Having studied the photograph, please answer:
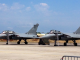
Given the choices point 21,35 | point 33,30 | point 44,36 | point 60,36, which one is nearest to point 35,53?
point 44,36

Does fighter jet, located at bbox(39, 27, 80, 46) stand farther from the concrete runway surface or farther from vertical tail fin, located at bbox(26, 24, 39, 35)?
the concrete runway surface

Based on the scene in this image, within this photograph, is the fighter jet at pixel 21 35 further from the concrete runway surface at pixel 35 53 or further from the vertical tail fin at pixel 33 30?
the concrete runway surface at pixel 35 53

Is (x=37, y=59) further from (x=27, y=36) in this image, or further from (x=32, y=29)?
(x=32, y=29)

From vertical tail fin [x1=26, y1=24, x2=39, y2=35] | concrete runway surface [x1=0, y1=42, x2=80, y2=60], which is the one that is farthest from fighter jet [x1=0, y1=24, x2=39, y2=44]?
concrete runway surface [x1=0, y1=42, x2=80, y2=60]

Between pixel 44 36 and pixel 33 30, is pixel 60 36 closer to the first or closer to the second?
pixel 44 36

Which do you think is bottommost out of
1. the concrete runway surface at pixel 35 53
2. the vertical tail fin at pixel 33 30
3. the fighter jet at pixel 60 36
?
the concrete runway surface at pixel 35 53

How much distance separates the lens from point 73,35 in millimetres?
34844

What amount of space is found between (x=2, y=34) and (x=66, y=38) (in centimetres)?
1397

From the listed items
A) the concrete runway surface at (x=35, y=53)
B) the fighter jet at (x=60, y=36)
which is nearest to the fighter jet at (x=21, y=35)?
the fighter jet at (x=60, y=36)

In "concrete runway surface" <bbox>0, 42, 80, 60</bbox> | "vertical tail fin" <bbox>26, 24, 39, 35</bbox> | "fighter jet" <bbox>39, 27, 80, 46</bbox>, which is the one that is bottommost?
"concrete runway surface" <bbox>0, 42, 80, 60</bbox>

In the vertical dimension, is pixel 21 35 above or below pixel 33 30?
below

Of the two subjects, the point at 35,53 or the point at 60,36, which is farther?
the point at 60,36

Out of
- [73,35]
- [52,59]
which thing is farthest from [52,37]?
[52,59]

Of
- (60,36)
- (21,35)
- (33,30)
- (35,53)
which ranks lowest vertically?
(35,53)
